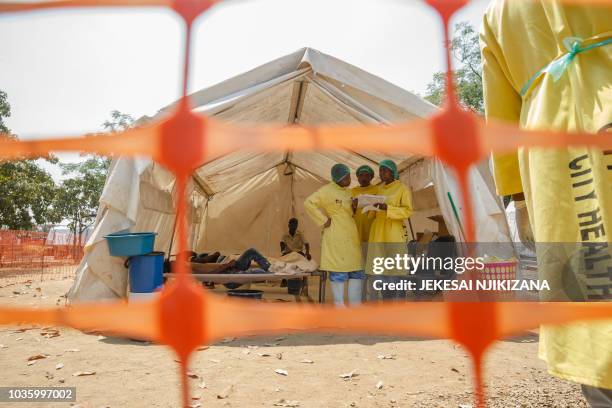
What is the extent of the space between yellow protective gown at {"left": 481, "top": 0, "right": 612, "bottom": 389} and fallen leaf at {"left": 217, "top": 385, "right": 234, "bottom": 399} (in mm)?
1493

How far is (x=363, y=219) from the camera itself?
3943mm

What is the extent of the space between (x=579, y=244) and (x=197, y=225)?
7.34 m

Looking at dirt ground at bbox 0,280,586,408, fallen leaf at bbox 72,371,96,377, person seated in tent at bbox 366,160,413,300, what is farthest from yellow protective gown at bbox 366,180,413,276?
fallen leaf at bbox 72,371,96,377

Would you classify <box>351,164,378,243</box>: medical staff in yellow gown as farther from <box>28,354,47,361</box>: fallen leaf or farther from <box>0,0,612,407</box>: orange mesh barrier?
<box>0,0,612,407</box>: orange mesh barrier

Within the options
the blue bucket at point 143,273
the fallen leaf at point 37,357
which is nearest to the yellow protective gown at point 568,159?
the fallen leaf at point 37,357

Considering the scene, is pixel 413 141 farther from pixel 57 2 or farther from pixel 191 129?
pixel 57 2

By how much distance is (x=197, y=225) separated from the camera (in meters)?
7.67

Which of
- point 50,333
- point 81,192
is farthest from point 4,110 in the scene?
point 50,333

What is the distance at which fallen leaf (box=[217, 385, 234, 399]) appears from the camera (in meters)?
1.90

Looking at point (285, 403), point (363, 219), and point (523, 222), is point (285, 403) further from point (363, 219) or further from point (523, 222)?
point (363, 219)

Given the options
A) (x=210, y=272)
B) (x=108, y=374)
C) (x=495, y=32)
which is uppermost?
(x=495, y=32)

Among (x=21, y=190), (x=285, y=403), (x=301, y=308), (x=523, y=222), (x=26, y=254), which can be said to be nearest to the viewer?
(x=301, y=308)

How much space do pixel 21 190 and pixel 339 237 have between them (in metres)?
14.1

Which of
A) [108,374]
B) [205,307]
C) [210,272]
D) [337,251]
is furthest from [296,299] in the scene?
[205,307]
